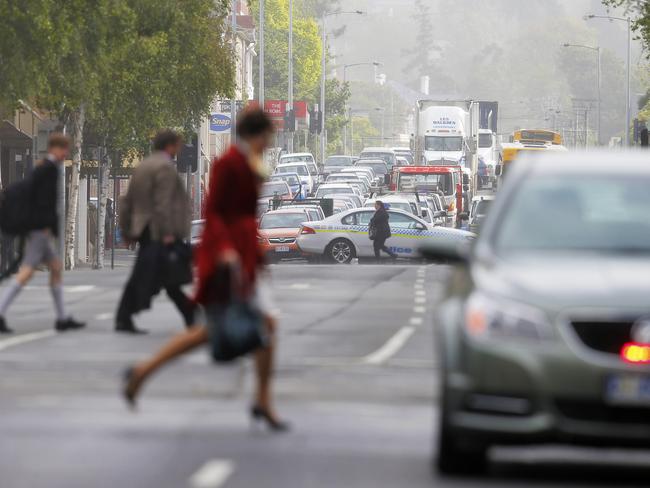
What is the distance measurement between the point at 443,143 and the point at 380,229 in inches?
1591

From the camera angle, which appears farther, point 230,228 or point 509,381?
point 230,228

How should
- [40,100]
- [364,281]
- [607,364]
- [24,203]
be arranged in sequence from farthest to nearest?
[40,100]
[364,281]
[24,203]
[607,364]

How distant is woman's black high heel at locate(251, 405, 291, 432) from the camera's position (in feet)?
34.4

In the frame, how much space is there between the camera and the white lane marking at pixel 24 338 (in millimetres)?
16055

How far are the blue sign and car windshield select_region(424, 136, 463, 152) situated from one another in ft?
73.8

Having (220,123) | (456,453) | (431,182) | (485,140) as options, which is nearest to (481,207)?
(220,123)

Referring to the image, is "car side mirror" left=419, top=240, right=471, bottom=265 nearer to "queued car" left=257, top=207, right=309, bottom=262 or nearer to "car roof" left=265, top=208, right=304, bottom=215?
"queued car" left=257, top=207, right=309, bottom=262

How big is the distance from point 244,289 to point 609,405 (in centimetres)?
Result: 231

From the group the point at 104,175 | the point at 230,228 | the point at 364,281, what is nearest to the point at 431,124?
the point at 104,175

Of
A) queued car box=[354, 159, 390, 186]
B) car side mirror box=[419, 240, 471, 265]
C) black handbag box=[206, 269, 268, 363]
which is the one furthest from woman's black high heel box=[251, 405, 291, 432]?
queued car box=[354, 159, 390, 186]

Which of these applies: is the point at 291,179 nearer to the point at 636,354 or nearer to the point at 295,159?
the point at 295,159

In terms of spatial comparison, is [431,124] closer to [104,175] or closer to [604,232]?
[104,175]

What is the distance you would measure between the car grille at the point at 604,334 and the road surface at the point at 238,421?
2.44ft

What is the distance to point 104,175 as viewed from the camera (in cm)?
5041
